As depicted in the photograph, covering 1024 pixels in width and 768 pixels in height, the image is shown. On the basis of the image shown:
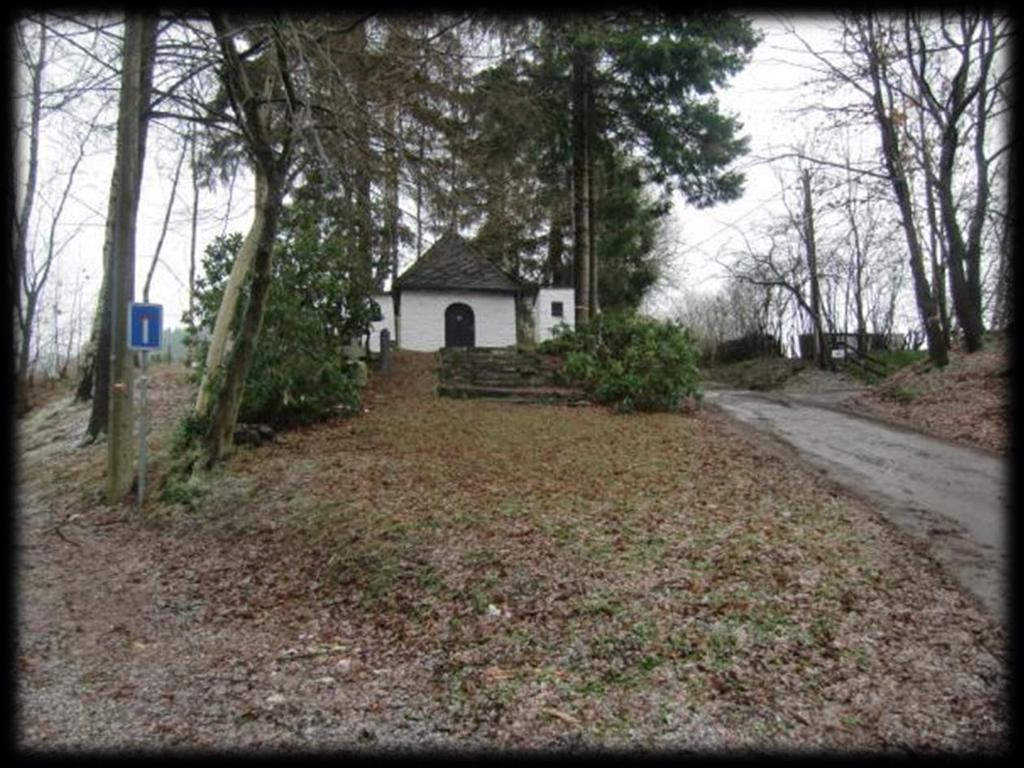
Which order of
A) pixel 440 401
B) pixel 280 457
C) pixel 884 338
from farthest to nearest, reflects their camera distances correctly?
pixel 884 338, pixel 440 401, pixel 280 457

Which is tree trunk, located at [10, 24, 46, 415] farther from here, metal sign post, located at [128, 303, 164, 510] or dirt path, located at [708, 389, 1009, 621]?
dirt path, located at [708, 389, 1009, 621]

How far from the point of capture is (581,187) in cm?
1989

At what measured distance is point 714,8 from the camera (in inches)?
181

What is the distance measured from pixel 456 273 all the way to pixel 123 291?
1620 centimetres

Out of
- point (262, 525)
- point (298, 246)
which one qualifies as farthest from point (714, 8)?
point (298, 246)

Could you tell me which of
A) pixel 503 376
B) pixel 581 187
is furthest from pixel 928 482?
pixel 581 187

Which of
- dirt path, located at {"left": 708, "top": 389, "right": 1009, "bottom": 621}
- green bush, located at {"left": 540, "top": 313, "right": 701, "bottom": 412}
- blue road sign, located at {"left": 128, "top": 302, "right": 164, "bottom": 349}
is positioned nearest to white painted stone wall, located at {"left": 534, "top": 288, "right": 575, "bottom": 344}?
green bush, located at {"left": 540, "top": 313, "right": 701, "bottom": 412}

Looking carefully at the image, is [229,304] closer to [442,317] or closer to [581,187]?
[581,187]

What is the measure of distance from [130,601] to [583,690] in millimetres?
4020

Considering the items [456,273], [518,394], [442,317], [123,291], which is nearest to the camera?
[123,291]

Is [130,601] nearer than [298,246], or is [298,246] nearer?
[130,601]

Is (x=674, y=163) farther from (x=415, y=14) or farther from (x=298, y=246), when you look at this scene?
A: (x=415, y=14)

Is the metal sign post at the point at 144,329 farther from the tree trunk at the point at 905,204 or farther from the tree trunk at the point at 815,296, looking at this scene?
the tree trunk at the point at 815,296

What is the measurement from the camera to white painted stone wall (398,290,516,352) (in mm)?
23656
